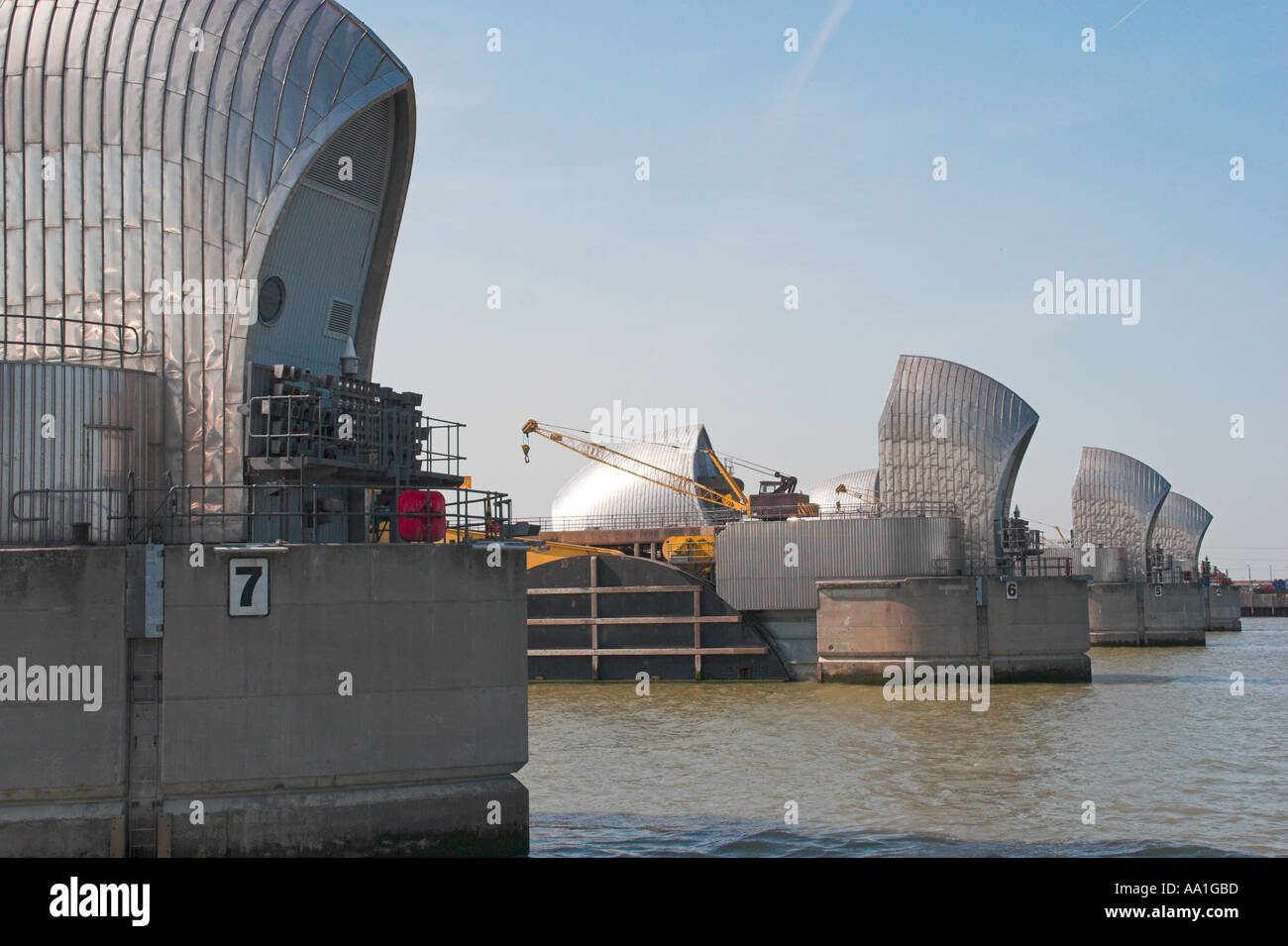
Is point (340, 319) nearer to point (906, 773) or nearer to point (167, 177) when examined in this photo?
point (167, 177)

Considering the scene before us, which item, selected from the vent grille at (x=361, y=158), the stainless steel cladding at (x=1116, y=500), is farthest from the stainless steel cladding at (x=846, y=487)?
the vent grille at (x=361, y=158)

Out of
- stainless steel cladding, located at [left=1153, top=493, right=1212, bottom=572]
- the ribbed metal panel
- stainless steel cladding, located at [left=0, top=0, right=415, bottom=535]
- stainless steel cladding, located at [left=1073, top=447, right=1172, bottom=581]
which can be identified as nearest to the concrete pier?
stainless steel cladding, located at [left=0, top=0, right=415, bottom=535]

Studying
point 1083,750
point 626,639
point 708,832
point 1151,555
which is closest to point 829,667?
point 626,639

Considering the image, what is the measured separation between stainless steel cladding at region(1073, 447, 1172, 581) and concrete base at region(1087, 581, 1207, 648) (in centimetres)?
841

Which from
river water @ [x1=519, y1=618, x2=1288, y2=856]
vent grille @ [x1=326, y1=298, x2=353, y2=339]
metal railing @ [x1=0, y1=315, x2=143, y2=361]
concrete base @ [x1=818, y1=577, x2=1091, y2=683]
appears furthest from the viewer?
concrete base @ [x1=818, y1=577, x2=1091, y2=683]

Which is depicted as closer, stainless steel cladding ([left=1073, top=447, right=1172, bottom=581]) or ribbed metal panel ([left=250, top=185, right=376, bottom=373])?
ribbed metal panel ([left=250, top=185, right=376, bottom=373])

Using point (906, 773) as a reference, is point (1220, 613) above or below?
below

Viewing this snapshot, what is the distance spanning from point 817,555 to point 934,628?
540cm

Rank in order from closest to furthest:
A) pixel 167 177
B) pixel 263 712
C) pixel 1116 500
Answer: pixel 263 712, pixel 167 177, pixel 1116 500

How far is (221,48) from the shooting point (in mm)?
22203

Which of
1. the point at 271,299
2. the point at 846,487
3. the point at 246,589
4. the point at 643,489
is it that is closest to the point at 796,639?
the point at 271,299

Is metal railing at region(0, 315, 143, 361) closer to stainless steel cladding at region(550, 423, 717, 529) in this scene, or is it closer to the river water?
the river water

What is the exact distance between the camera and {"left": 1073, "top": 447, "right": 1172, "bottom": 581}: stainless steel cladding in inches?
4035

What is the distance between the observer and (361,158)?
84.8 feet
